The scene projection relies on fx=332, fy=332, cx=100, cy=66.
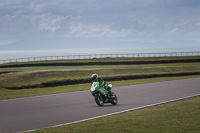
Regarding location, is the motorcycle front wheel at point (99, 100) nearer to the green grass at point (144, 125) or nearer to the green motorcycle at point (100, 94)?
the green motorcycle at point (100, 94)

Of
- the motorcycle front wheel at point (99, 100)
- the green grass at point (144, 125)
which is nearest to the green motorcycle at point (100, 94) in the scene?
the motorcycle front wheel at point (99, 100)

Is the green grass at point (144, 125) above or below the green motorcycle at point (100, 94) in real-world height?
below

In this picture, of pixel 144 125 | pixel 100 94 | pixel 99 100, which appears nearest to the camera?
pixel 144 125

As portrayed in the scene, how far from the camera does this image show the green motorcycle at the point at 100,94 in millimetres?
14844

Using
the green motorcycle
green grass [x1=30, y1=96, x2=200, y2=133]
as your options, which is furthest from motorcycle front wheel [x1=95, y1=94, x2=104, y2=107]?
green grass [x1=30, y1=96, x2=200, y2=133]

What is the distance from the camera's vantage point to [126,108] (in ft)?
47.2

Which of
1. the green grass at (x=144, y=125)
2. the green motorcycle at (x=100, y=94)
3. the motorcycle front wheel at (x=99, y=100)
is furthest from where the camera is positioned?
the motorcycle front wheel at (x=99, y=100)

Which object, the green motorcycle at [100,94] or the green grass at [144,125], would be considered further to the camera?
the green motorcycle at [100,94]

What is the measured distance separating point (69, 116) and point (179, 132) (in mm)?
5020

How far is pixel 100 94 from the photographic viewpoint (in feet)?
49.9

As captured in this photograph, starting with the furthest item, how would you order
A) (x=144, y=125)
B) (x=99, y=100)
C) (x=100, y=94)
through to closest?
(x=100, y=94) → (x=99, y=100) → (x=144, y=125)

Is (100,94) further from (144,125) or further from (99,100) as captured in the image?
(144,125)

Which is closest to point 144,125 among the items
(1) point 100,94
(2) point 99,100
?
(2) point 99,100

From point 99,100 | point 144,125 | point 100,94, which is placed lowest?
point 144,125
